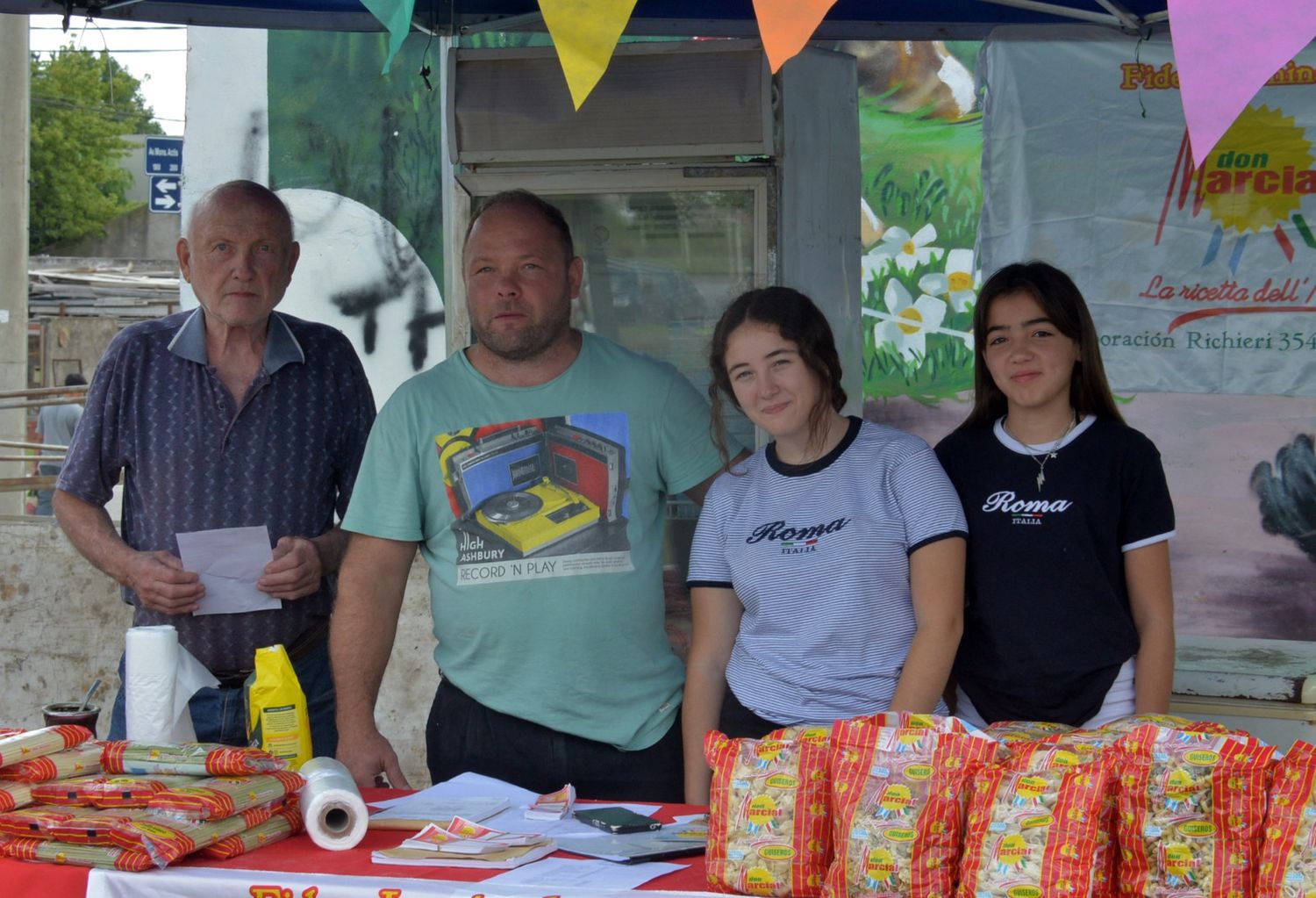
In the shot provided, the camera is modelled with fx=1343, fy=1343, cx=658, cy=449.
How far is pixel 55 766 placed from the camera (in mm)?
2094

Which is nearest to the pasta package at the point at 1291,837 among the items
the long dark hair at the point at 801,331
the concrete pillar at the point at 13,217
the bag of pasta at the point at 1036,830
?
the bag of pasta at the point at 1036,830

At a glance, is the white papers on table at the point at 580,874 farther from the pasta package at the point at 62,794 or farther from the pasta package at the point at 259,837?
the pasta package at the point at 62,794

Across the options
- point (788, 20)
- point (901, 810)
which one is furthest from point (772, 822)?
point (788, 20)

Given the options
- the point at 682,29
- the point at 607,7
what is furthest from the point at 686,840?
the point at 682,29

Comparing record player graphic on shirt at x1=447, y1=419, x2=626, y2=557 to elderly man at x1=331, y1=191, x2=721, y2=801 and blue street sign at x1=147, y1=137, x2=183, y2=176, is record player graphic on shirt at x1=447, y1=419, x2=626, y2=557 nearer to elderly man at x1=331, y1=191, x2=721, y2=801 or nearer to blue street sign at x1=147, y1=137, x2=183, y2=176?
elderly man at x1=331, y1=191, x2=721, y2=801

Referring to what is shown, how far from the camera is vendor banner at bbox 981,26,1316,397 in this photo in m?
3.74

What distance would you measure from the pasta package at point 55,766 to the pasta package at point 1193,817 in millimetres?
1548

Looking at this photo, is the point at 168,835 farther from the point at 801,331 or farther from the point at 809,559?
the point at 801,331

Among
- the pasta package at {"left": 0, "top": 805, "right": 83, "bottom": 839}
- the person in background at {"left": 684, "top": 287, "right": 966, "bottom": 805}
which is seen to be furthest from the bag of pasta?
the pasta package at {"left": 0, "top": 805, "right": 83, "bottom": 839}

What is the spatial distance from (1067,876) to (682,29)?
2.88 metres

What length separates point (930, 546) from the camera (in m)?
2.31

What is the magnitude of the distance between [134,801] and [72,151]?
2959 centimetres

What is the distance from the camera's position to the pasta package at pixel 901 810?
66.2 inches

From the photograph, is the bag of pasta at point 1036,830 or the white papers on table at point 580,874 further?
the white papers on table at point 580,874
